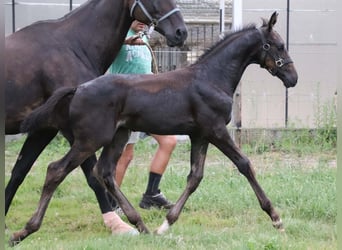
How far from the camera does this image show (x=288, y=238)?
15.9 ft

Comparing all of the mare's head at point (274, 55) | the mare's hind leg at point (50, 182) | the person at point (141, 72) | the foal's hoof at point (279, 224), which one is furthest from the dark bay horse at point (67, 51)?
the foal's hoof at point (279, 224)

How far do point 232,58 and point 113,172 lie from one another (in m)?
1.30

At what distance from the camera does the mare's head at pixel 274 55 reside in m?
5.29

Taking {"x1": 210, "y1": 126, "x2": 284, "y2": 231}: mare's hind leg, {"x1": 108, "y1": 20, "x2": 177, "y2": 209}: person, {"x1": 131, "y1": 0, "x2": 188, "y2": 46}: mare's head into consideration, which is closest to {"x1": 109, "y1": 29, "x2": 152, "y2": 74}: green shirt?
{"x1": 108, "y1": 20, "x2": 177, "y2": 209}: person

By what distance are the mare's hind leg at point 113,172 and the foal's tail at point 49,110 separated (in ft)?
1.56

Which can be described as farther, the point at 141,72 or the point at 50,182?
the point at 141,72

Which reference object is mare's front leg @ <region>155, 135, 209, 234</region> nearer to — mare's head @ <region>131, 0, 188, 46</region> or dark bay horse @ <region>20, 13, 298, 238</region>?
dark bay horse @ <region>20, 13, 298, 238</region>

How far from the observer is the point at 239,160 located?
510cm

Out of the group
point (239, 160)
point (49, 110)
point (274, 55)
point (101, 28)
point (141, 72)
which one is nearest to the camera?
point (49, 110)

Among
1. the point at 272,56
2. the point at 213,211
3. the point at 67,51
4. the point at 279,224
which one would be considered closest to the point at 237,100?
the point at 213,211

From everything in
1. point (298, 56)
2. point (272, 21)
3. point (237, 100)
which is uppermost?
point (272, 21)

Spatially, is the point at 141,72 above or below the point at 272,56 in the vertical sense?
below

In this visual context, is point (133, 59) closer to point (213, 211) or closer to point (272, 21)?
point (272, 21)

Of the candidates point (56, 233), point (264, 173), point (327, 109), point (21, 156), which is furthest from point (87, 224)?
point (327, 109)
